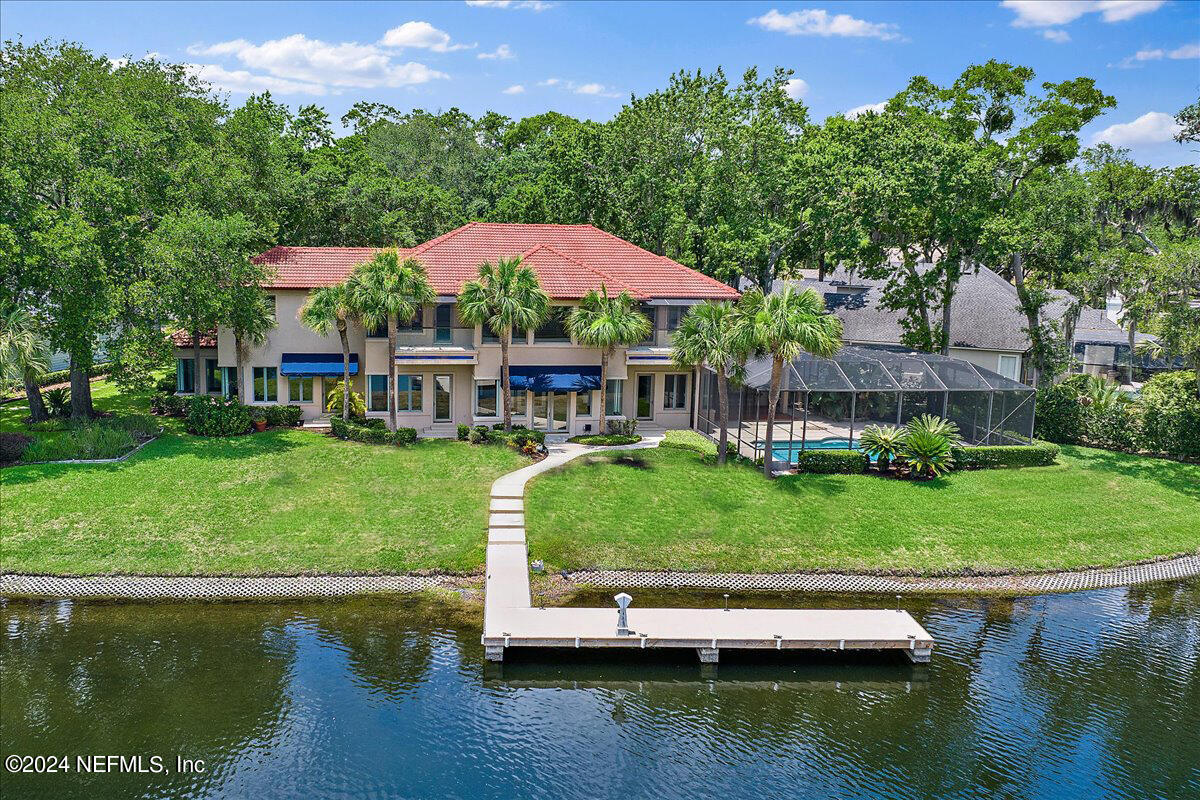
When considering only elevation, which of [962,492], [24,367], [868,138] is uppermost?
[868,138]

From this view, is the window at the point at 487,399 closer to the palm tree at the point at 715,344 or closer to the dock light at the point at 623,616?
the palm tree at the point at 715,344

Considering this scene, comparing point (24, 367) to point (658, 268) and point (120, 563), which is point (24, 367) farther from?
point (658, 268)

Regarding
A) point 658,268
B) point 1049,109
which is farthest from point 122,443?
point 1049,109

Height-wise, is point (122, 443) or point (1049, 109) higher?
point (1049, 109)

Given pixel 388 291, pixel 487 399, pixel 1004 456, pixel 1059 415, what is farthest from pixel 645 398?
pixel 1059 415

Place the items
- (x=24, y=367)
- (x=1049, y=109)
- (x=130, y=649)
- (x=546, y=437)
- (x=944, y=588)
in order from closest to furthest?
1. (x=130, y=649)
2. (x=944, y=588)
3. (x=24, y=367)
4. (x=546, y=437)
5. (x=1049, y=109)

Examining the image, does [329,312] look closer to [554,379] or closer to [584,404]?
[554,379]
